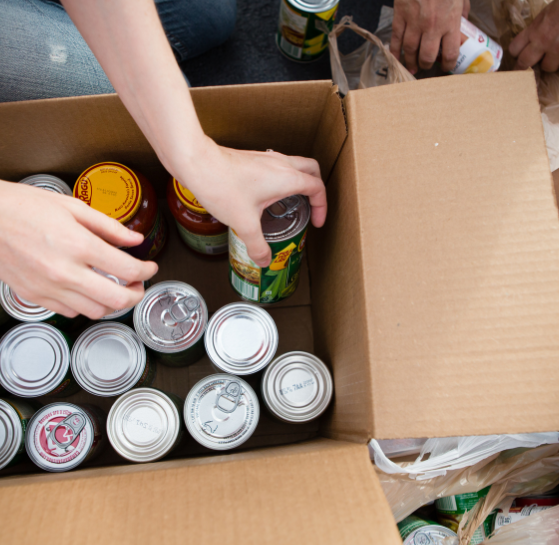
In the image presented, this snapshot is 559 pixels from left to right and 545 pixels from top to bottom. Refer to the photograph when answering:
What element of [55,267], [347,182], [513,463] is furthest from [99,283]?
[513,463]

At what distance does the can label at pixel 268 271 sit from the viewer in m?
0.75

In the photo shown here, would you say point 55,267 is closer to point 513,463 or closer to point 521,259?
point 521,259

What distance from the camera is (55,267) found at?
1.70 ft

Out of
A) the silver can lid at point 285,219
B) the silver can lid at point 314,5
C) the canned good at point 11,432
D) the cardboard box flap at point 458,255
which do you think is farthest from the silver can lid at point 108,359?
the silver can lid at point 314,5

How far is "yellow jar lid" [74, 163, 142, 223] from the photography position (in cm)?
79

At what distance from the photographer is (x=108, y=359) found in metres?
0.79

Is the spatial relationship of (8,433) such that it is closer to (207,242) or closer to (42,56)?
(207,242)

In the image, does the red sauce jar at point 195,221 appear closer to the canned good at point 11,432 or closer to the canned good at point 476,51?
the canned good at point 11,432

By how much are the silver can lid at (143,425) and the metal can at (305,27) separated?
1.11m

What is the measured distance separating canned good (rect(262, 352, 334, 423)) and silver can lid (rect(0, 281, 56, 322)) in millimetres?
436

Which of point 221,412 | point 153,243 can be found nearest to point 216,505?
point 221,412

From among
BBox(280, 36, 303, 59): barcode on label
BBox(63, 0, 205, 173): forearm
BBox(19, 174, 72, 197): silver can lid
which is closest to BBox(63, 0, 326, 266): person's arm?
BBox(63, 0, 205, 173): forearm

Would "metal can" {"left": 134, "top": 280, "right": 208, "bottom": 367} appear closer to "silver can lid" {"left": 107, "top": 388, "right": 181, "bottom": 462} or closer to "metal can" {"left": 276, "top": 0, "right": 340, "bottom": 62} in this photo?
"silver can lid" {"left": 107, "top": 388, "right": 181, "bottom": 462}

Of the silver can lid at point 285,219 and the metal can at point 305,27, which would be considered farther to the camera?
the metal can at point 305,27
